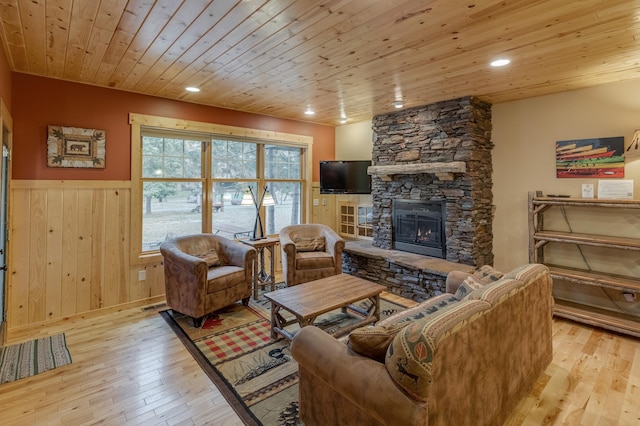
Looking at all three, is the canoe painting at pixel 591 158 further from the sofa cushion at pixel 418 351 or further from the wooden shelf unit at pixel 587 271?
the sofa cushion at pixel 418 351

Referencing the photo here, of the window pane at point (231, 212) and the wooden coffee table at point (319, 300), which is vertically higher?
the window pane at point (231, 212)

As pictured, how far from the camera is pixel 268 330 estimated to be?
10.7ft

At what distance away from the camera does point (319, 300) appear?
2.85 m

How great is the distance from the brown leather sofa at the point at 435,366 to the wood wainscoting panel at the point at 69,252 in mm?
3035

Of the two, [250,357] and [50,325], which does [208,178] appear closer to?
[50,325]

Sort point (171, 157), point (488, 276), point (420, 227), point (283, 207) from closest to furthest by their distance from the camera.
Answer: point (488, 276)
point (171, 157)
point (420, 227)
point (283, 207)

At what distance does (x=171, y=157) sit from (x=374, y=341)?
3789mm

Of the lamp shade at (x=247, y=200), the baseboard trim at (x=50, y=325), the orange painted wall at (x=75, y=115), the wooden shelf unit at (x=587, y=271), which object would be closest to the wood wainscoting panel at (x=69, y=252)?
the baseboard trim at (x=50, y=325)

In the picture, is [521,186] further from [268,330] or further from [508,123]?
[268,330]

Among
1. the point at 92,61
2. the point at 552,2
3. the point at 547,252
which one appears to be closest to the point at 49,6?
the point at 92,61

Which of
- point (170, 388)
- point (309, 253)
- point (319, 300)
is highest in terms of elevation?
point (309, 253)

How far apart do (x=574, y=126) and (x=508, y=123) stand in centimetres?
71

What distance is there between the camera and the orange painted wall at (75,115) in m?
3.19

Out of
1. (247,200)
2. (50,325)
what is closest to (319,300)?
(247,200)
